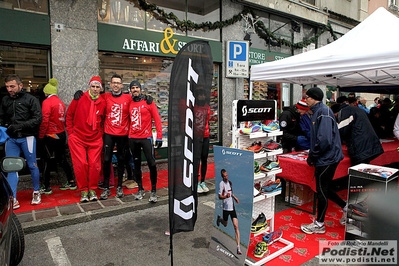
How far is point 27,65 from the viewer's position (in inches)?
231

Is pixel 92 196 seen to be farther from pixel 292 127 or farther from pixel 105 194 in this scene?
pixel 292 127

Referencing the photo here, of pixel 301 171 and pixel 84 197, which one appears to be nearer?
pixel 301 171

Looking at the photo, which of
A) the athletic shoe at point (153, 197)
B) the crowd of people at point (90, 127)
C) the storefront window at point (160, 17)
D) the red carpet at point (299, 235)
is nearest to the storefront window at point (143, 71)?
the storefront window at point (160, 17)

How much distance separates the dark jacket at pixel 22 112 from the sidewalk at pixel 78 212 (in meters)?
1.34

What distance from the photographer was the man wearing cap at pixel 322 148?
389 centimetres

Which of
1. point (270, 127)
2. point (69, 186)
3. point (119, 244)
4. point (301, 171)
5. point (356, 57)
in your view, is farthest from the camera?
point (69, 186)

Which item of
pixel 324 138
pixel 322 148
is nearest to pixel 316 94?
pixel 324 138

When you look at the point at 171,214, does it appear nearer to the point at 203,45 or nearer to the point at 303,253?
the point at 203,45

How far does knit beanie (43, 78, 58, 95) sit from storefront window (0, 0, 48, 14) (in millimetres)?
1495

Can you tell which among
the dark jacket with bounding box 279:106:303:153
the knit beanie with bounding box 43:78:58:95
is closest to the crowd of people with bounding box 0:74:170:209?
the knit beanie with bounding box 43:78:58:95

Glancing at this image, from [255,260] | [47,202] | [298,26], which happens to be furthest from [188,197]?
[298,26]

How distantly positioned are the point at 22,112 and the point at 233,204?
3.85 m

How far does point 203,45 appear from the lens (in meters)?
2.78

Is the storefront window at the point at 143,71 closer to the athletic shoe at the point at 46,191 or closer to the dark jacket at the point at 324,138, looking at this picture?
the athletic shoe at the point at 46,191
